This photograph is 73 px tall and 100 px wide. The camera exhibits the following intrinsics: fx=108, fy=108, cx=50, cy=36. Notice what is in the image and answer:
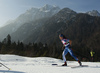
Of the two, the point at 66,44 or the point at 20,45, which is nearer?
the point at 66,44

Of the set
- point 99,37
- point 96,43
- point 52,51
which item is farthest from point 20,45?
point 99,37

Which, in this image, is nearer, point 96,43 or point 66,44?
point 66,44

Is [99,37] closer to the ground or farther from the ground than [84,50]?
farther from the ground

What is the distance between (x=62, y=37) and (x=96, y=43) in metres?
174

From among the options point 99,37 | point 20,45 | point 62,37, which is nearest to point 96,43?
point 99,37

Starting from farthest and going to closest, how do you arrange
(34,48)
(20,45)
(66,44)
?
1. (34,48)
2. (20,45)
3. (66,44)

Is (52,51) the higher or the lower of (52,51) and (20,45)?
the lower

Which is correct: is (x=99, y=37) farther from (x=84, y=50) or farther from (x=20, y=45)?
(x=20, y=45)

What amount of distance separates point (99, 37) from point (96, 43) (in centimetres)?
2252

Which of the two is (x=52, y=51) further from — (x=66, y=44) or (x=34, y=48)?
(x=66, y=44)

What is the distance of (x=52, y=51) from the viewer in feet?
266

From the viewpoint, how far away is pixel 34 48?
7900 cm

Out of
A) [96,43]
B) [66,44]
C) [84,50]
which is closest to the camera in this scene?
[66,44]

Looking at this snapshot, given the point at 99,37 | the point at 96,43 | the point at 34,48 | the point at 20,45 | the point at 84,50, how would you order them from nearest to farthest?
the point at 20,45 → the point at 34,48 → the point at 84,50 → the point at 96,43 → the point at 99,37
